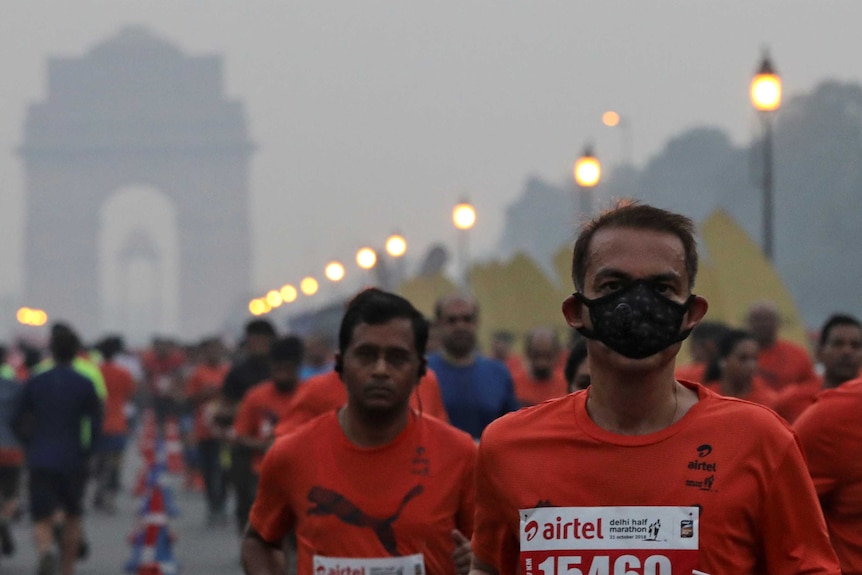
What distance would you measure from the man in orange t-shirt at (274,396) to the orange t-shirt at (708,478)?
678 cm

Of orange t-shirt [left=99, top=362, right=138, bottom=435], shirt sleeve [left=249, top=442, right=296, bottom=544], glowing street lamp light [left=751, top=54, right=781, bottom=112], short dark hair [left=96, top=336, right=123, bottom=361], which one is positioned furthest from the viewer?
short dark hair [left=96, top=336, right=123, bottom=361]

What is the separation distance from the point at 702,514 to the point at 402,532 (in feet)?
5.84

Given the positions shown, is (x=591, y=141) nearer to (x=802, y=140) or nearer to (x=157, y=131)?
(x=802, y=140)

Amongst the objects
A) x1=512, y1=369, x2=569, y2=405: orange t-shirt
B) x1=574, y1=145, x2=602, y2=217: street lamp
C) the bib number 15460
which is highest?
x1=574, y1=145, x2=602, y2=217: street lamp

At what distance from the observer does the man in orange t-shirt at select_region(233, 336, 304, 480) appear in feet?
32.5

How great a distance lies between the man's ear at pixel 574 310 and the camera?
119 inches

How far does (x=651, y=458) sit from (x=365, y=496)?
1770mm

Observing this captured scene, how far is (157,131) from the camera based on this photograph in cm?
12150

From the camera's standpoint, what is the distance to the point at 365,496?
4.69 metres

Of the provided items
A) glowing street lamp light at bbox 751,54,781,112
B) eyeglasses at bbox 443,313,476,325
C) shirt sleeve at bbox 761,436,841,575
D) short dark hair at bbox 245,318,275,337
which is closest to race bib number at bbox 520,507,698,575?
shirt sleeve at bbox 761,436,841,575

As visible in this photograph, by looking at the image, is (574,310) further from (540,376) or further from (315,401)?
(540,376)

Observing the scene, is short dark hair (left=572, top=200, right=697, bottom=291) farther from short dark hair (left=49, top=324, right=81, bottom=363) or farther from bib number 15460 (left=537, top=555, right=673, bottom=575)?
short dark hair (left=49, top=324, right=81, bottom=363)

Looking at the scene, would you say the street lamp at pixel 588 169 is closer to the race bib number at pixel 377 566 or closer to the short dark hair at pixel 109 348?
the short dark hair at pixel 109 348

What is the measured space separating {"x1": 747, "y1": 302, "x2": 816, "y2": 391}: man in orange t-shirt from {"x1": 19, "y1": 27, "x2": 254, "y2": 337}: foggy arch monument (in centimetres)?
10565
